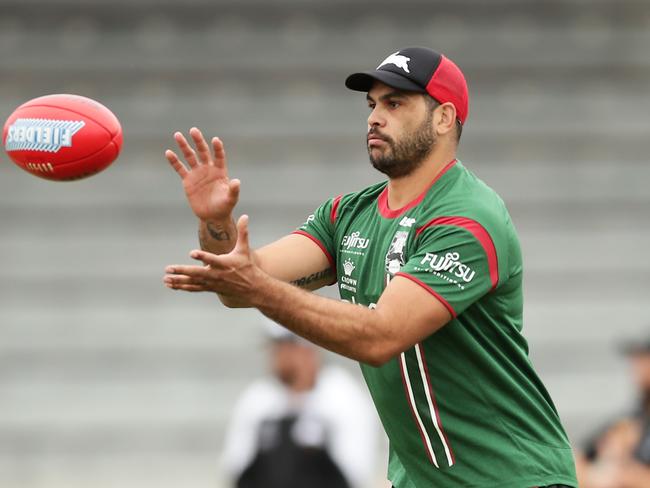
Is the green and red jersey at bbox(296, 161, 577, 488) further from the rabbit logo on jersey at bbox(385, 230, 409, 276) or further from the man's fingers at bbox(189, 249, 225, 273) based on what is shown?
the man's fingers at bbox(189, 249, 225, 273)

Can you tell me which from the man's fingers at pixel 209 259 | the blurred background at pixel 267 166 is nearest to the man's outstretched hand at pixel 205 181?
the man's fingers at pixel 209 259

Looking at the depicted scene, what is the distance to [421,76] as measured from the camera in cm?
443

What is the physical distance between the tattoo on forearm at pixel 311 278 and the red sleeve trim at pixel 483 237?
2.59 ft

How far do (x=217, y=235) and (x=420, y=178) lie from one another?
753 millimetres

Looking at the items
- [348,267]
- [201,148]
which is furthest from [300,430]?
[201,148]

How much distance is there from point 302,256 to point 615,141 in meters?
9.92

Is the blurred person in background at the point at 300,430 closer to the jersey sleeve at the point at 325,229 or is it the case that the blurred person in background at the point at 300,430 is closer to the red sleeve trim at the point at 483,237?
the jersey sleeve at the point at 325,229

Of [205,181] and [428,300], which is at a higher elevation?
[205,181]

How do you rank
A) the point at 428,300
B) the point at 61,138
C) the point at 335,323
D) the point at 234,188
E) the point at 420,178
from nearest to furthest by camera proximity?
the point at 335,323
the point at 428,300
the point at 234,188
the point at 420,178
the point at 61,138

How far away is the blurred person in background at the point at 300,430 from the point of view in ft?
25.7

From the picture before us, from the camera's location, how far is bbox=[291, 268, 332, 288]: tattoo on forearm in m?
4.84

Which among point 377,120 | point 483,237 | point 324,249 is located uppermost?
point 377,120

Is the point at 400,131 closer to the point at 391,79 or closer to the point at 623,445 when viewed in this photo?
the point at 391,79

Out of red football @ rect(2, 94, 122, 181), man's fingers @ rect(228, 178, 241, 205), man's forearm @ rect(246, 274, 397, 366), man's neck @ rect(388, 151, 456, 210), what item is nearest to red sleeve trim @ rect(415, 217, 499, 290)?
man's neck @ rect(388, 151, 456, 210)
